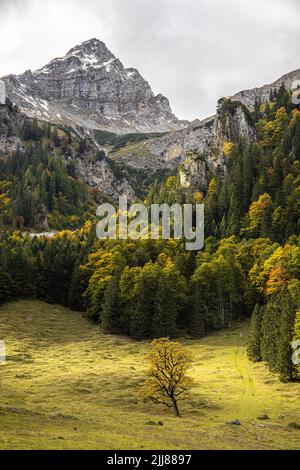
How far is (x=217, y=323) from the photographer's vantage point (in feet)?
382

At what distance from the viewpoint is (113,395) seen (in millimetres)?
62812

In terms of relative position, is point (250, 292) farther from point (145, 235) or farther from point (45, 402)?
point (45, 402)

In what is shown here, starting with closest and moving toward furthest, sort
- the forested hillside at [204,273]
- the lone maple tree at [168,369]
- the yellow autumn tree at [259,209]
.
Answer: the lone maple tree at [168,369] < the forested hillside at [204,273] < the yellow autumn tree at [259,209]

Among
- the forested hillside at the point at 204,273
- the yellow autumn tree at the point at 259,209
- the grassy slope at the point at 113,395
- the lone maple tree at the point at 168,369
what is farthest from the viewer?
the yellow autumn tree at the point at 259,209

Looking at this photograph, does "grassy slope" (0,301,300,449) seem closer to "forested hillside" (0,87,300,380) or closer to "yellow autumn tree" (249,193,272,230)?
"forested hillside" (0,87,300,380)

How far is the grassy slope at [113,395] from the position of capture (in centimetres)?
3731

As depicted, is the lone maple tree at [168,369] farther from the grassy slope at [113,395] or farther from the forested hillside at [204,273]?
the forested hillside at [204,273]

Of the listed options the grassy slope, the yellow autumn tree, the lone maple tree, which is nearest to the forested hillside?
the yellow autumn tree

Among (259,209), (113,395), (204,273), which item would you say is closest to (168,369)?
(113,395)

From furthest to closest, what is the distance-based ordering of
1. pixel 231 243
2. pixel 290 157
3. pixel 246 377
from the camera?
1. pixel 290 157
2. pixel 231 243
3. pixel 246 377

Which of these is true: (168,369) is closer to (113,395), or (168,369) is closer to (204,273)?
(113,395)

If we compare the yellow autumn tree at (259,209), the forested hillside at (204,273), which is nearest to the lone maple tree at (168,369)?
the forested hillside at (204,273)

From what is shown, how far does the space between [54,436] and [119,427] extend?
9.39 m

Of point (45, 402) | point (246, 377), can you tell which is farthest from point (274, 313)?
point (45, 402)
